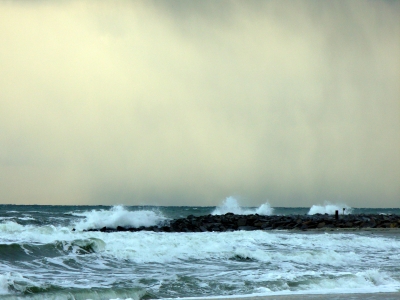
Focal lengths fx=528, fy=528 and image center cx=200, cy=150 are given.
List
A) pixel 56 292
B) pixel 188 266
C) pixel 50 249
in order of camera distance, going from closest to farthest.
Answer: pixel 56 292 → pixel 188 266 → pixel 50 249

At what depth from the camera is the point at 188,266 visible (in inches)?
532

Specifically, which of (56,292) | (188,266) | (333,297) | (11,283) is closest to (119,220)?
(188,266)

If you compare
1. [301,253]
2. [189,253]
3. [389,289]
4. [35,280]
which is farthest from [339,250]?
[35,280]

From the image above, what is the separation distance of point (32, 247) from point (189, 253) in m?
4.36

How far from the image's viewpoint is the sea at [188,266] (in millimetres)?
10078

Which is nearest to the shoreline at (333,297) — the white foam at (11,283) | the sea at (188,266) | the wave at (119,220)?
the sea at (188,266)

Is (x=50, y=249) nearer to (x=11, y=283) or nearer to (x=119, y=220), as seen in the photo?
(x=11, y=283)

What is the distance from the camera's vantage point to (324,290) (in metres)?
10.2

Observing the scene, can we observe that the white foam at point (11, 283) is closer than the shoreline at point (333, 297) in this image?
No

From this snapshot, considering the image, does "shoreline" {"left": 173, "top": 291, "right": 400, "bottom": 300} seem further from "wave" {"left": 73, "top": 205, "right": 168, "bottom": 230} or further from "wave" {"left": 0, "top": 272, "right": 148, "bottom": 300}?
"wave" {"left": 73, "top": 205, "right": 168, "bottom": 230}

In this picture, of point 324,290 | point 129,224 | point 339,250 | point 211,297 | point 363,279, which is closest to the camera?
point 211,297

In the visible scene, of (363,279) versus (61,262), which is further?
(61,262)

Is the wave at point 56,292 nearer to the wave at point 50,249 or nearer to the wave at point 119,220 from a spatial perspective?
the wave at point 50,249

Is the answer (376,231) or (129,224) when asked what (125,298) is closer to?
(376,231)
